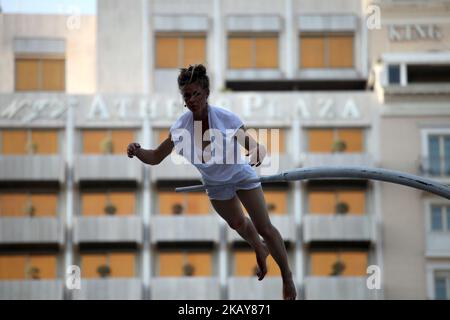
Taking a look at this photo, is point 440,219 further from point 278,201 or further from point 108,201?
point 108,201

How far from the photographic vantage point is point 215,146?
1164cm

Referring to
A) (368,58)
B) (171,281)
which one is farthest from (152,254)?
(368,58)

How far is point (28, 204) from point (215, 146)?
53.6m

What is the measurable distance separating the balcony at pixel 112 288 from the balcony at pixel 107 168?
214 inches

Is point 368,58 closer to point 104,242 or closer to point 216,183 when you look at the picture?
point 104,242

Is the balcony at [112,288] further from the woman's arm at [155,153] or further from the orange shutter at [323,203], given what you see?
the woman's arm at [155,153]

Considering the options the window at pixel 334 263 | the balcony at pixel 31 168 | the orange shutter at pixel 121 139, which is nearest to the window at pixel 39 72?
the orange shutter at pixel 121 139

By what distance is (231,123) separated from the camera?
1166cm

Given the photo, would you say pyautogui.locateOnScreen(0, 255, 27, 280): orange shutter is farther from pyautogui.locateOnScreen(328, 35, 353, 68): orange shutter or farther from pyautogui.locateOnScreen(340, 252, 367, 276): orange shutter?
pyautogui.locateOnScreen(328, 35, 353, 68): orange shutter

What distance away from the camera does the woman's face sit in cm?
1155

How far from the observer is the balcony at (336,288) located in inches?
2436

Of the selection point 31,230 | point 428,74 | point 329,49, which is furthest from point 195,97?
point 329,49

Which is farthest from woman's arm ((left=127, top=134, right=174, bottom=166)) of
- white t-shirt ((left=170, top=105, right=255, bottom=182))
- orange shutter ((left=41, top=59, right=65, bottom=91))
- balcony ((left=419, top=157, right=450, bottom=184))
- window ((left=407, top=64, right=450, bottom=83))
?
orange shutter ((left=41, top=59, right=65, bottom=91))

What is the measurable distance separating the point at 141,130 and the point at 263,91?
8026mm
